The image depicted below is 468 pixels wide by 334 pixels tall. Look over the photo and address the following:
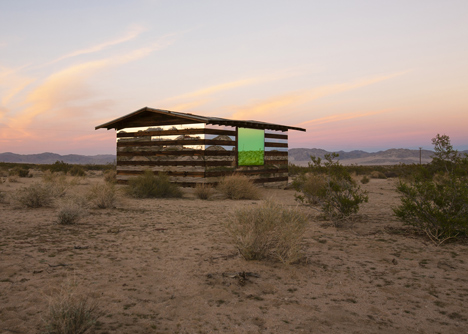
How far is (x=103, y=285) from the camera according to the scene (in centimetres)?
366

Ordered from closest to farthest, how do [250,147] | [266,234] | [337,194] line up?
[266,234] → [337,194] → [250,147]

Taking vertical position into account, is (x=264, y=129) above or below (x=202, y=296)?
above

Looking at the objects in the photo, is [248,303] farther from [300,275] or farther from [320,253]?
[320,253]

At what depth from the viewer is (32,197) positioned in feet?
28.1

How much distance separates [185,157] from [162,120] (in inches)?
77.8

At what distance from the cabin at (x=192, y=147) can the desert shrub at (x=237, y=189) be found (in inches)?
44.4

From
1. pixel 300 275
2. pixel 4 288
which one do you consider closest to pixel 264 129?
pixel 300 275

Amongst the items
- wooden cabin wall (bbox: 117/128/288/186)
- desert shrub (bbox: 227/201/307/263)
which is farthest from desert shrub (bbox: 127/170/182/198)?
desert shrub (bbox: 227/201/307/263)

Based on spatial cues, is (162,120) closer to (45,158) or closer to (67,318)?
(67,318)

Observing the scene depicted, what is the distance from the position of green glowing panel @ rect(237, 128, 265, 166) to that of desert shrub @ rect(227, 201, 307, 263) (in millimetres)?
9480

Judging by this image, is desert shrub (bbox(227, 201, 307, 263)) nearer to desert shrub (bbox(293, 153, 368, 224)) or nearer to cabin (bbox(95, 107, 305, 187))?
desert shrub (bbox(293, 153, 368, 224))

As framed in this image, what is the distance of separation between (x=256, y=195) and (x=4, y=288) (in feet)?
30.6

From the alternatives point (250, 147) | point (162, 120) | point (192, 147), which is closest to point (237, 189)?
point (192, 147)

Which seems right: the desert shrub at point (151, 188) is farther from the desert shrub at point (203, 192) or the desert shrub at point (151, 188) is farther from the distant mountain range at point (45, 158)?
the distant mountain range at point (45, 158)
